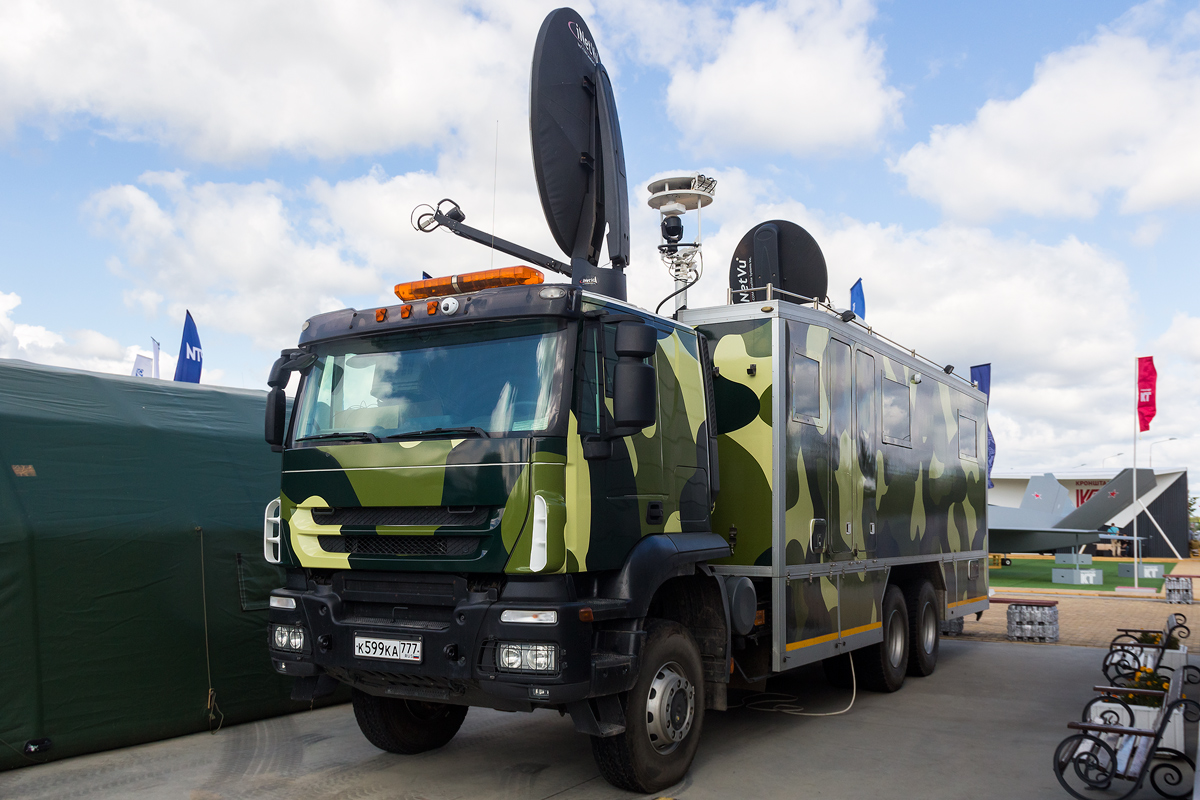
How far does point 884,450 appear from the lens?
8.77 m

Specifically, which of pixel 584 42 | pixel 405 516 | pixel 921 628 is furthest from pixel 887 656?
pixel 584 42

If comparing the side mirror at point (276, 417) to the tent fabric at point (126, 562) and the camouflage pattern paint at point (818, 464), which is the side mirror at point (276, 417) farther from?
the camouflage pattern paint at point (818, 464)

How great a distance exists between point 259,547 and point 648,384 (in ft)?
14.3

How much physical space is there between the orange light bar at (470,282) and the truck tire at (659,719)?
2205mm

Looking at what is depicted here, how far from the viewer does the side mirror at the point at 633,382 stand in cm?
497

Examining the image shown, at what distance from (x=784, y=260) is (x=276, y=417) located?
546 centimetres

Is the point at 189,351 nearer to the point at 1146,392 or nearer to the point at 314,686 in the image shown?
the point at 314,686

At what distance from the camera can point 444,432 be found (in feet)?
16.8

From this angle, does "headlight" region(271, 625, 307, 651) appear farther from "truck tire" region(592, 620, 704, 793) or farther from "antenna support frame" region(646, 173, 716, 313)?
"antenna support frame" region(646, 173, 716, 313)

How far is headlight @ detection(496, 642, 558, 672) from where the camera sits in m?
4.77

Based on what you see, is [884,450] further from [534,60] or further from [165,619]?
[165,619]

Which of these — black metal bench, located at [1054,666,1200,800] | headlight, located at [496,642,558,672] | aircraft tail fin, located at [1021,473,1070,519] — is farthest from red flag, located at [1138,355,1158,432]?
headlight, located at [496,642,558,672]

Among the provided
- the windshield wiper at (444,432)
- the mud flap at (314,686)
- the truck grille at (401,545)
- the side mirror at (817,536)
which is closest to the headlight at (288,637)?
the mud flap at (314,686)

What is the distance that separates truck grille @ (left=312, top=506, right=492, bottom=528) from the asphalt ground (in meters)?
1.69
